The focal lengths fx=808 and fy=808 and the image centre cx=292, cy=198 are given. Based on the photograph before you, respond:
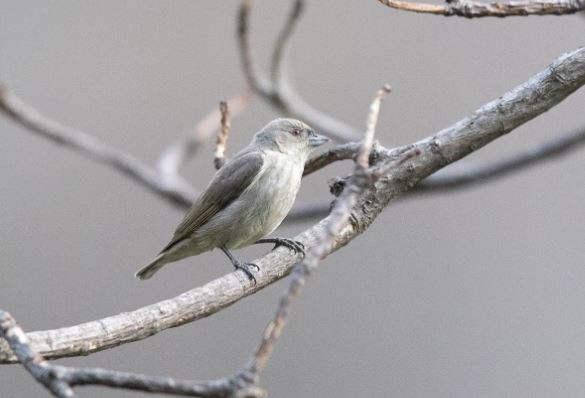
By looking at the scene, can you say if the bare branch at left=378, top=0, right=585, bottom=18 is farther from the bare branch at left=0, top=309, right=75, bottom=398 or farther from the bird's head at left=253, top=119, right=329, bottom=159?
the bird's head at left=253, top=119, right=329, bottom=159

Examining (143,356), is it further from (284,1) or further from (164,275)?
(284,1)

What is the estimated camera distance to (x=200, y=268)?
6816 mm

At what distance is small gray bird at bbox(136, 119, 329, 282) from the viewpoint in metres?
4.08

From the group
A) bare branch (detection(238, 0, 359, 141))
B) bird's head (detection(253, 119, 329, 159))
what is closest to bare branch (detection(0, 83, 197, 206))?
bird's head (detection(253, 119, 329, 159))

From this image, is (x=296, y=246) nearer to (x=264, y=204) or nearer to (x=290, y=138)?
(x=264, y=204)

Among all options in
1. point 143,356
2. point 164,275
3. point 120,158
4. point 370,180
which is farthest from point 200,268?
point 370,180

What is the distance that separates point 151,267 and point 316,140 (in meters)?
1.20

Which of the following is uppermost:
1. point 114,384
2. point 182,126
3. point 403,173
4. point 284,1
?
point 284,1

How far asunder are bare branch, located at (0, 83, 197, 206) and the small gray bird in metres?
0.25

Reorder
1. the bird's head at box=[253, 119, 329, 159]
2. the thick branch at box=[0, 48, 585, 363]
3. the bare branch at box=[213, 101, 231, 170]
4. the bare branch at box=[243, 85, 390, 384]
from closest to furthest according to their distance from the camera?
the bare branch at box=[243, 85, 390, 384] → the thick branch at box=[0, 48, 585, 363] → the bare branch at box=[213, 101, 231, 170] → the bird's head at box=[253, 119, 329, 159]

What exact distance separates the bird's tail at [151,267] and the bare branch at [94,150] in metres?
0.36

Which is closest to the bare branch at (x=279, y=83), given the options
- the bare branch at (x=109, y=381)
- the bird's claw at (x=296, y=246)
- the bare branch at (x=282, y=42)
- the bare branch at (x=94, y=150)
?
the bare branch at (x=282, y=42)

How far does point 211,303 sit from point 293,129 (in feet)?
8.04

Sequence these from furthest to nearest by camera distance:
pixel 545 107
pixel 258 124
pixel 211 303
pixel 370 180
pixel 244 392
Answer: pixel 258 124
pixel 545 107
pixel 211 303
pixel 370 180
pixel 244 392
